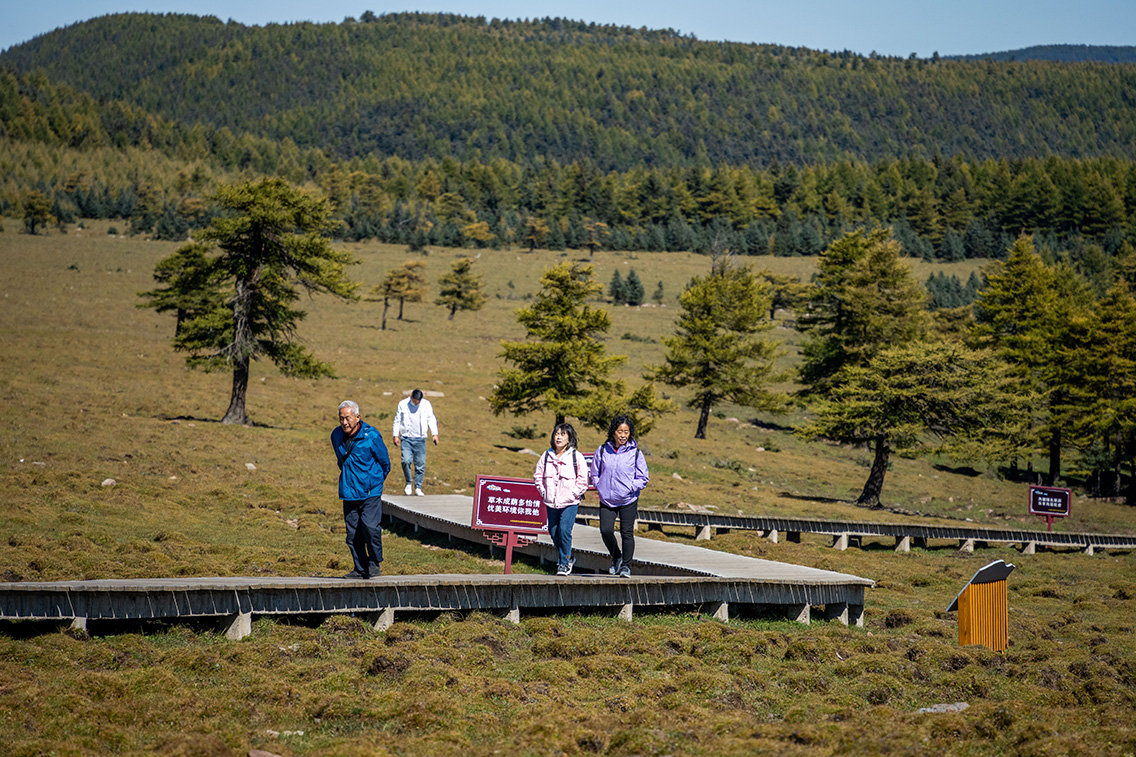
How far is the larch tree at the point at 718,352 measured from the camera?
46.8 m

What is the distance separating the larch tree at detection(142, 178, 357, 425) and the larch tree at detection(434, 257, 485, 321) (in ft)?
161

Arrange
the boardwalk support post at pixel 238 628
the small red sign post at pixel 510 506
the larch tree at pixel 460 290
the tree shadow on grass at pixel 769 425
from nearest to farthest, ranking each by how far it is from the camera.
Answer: the boardwalk support post at pixel 238 628, the small red sign post at pixel 510 506, the tree shadow on grass at pixel 769 425, the larch tree at pixel 460 290

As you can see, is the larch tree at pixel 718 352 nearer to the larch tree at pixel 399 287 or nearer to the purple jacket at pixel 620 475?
the larch tree at pixel 399 287

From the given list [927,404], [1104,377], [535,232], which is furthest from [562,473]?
[535,232]

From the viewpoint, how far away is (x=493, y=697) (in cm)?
870

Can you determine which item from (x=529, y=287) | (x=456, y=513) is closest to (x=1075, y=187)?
(x=529, y=287)

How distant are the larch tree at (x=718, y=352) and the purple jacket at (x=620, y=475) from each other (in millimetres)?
34256

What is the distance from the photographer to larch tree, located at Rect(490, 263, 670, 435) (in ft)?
115

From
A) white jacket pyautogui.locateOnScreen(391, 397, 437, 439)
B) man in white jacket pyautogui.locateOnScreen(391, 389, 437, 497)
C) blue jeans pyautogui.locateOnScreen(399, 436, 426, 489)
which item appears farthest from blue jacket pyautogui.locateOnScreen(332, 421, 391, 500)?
blue jeans pyautogui.locateOnScreen(399, 436, 426, 489)

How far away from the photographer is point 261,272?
31234mm

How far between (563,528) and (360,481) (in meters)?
2.88

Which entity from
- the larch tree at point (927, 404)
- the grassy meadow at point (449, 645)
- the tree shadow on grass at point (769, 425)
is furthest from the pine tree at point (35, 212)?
the larch tree at point (927, 404)

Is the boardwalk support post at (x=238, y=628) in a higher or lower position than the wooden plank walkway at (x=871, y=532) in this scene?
higher

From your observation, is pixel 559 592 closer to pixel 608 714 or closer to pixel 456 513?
pixel 608 714
